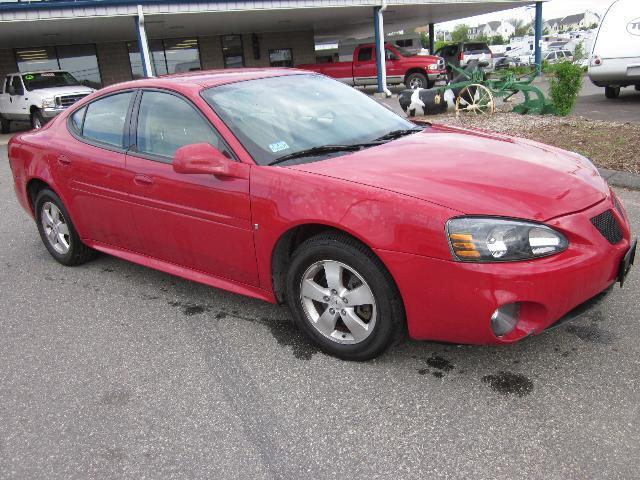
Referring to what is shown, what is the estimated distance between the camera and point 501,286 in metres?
2.48

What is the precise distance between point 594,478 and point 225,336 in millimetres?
2129

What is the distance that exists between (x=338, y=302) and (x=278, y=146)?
99 centimetres

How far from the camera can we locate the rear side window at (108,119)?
402 cm

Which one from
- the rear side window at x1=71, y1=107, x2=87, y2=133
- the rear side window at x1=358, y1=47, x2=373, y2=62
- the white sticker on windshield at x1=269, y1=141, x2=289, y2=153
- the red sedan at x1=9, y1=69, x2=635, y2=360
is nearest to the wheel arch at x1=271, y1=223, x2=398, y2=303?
the red sedan at x1=9, y1=69, x2=635, y2=360

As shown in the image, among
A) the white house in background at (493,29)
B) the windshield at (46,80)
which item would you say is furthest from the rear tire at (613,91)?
the white house in background at (493,29)

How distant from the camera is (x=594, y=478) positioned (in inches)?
84.4

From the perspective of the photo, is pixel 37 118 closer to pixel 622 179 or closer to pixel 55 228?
pixel 55 228

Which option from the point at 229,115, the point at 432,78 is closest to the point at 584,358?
the point at 229,115

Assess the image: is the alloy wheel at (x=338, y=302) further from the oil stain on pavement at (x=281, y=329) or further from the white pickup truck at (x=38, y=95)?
the white pickup truck at (x=38, y=95)

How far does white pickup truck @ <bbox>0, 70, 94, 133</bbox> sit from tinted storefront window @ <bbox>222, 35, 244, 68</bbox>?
1006cm

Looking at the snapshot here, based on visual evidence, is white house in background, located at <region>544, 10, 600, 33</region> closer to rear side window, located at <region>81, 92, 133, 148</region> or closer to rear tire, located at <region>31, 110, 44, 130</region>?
rear tire, located at <region>31, 110, 44, 130</region>

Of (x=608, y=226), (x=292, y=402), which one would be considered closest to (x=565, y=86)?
(x=608, y=226)

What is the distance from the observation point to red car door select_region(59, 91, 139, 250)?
3.96 meters

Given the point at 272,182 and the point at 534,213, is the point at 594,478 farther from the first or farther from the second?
the point at 272,182
